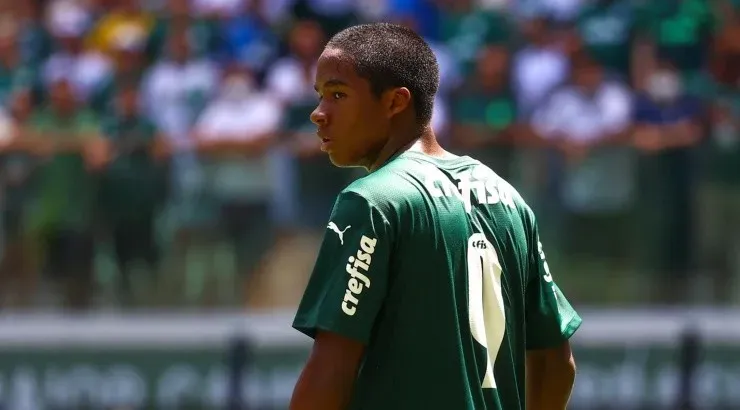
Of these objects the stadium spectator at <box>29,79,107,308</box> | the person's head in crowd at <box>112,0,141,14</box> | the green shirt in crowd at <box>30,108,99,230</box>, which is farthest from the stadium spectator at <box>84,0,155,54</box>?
the green shirt in crowd at <box>30,108,99,230</box>

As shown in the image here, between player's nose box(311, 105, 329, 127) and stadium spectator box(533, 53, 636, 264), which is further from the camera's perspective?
stadium spectator box(533, 53, 636, 264)

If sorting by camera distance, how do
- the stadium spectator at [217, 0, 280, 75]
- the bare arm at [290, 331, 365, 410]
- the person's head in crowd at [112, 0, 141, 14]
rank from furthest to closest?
the person's head in crowd at [112, 0, 141, 14]
the stadium spectator at [217, 0, 280, 75]
the bare arm at [290, 331, 365, 410]

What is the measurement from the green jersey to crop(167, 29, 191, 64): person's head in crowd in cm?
701

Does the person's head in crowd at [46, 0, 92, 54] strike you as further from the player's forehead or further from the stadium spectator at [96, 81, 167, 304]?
the player's forehead

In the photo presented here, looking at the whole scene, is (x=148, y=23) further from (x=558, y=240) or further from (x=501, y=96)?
(x=558, y=240)

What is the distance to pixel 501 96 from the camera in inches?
394

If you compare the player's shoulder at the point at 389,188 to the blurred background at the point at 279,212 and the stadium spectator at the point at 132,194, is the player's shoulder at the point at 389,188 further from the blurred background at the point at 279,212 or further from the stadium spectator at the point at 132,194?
the stadium spectator at the point at 132,194

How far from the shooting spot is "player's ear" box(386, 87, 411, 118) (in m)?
3.63

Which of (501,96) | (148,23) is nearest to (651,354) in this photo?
(501,96)

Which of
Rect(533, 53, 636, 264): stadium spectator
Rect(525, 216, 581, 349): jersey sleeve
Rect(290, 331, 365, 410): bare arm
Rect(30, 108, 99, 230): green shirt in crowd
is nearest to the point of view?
Rect(290, 331, 365, 410): bare arm

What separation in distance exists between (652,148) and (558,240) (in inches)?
42.7

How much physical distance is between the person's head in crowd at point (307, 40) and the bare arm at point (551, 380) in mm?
6587

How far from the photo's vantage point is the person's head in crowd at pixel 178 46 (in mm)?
10477

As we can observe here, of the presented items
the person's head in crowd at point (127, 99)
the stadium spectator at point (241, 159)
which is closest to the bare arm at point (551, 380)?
the stadium spectator at point (241, 159)
